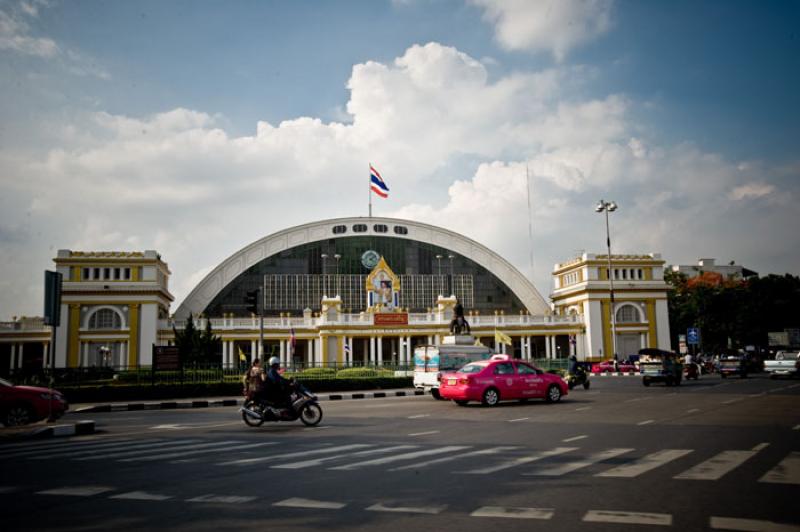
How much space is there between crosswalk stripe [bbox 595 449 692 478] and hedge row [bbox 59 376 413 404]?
25.1 meters

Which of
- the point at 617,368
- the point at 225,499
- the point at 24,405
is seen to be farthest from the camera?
the point at 617,368

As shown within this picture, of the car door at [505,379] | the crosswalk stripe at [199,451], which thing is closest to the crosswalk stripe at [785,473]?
the crosswalk stripe at [199,451]

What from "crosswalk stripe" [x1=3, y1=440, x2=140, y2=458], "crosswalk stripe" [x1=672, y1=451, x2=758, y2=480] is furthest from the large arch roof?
"crosswalk stripe" [x1=672, y1=451, x2=758, y2=480]

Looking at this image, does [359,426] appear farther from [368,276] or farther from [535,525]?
[368,276]

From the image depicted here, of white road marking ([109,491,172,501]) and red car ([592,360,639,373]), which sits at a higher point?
white road marking ([109,491,172,501])

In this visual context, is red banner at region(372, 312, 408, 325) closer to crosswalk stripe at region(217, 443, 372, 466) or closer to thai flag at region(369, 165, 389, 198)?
thai flag at region(369, 165, 389, 198)

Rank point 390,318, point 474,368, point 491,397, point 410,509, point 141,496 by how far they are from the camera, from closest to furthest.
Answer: point 410,509 → point 141,496 → point 491,397 → point 474,368 → point 390,318

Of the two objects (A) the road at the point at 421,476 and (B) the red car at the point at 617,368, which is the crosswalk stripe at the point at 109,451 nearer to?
(A) the road at the point at 421,476

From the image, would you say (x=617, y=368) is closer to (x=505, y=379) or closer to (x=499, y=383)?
(x=505, y=379)

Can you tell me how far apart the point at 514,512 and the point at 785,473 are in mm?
4496

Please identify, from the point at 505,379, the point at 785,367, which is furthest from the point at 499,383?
the point at 785,367

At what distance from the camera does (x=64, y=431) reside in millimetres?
16422

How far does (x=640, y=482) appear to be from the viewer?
848 cm

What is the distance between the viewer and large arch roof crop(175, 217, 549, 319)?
246 feet
